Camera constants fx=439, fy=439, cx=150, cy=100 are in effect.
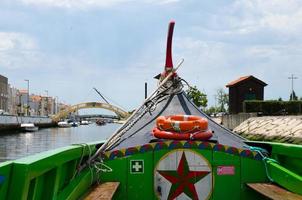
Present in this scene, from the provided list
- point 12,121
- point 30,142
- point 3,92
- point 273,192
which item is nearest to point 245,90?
point 30,142

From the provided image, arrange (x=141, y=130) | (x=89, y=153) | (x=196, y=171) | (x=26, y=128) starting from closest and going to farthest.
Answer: (x=196, y=171)
(x=89, y=153)
(x=141, y=130)
(x=26, y=128)

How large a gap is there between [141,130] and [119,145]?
0.79 metres

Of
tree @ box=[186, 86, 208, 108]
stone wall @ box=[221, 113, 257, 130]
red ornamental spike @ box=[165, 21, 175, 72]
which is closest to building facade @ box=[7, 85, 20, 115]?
tree @ box=[186, 86, 208, 108]

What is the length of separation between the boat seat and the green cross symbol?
32 cm

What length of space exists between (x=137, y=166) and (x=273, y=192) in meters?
2.12

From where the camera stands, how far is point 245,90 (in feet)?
209

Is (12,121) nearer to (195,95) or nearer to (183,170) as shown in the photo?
(195,95)

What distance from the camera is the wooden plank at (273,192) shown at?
19.4 feet

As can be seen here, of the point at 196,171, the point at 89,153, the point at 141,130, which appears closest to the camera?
the point at 196,171

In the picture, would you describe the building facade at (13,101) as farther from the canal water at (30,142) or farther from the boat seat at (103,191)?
the boat seat at (103,191)

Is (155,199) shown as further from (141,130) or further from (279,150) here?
(279,150)

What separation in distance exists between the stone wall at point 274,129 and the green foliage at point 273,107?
213 inches

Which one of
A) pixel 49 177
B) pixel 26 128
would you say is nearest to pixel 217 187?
pixel 49 177

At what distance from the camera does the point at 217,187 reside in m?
6.98
